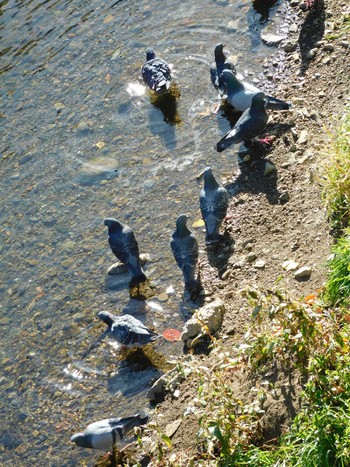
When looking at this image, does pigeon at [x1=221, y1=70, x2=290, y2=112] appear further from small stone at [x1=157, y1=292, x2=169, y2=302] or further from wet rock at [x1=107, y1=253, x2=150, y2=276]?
small stone at [x1=157, y1=292, x2=169, y2=302]

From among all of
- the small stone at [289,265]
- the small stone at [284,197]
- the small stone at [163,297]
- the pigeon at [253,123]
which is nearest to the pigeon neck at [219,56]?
the pigeon at [253,123]

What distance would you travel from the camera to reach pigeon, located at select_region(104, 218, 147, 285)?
24.8 feet

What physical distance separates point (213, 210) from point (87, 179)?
7.67ft

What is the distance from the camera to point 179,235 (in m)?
7.37

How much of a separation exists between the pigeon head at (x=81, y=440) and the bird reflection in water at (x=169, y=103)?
15.0ft

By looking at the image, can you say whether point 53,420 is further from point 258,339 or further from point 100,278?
point 258,339

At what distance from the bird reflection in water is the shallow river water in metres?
0.05

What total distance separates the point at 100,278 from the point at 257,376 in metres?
2.98

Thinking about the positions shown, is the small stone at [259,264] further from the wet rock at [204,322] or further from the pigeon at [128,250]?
the pigeon at [128,250]

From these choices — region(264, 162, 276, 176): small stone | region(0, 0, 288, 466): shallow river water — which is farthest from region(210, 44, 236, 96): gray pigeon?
region(264, 162, 276, 176): small stone

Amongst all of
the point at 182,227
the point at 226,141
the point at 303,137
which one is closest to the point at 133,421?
the point at 182,227

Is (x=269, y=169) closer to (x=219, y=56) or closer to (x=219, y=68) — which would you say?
(x=219, y=68)

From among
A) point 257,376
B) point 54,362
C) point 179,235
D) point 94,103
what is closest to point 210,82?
point 94,103

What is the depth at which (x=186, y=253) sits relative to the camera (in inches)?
283
